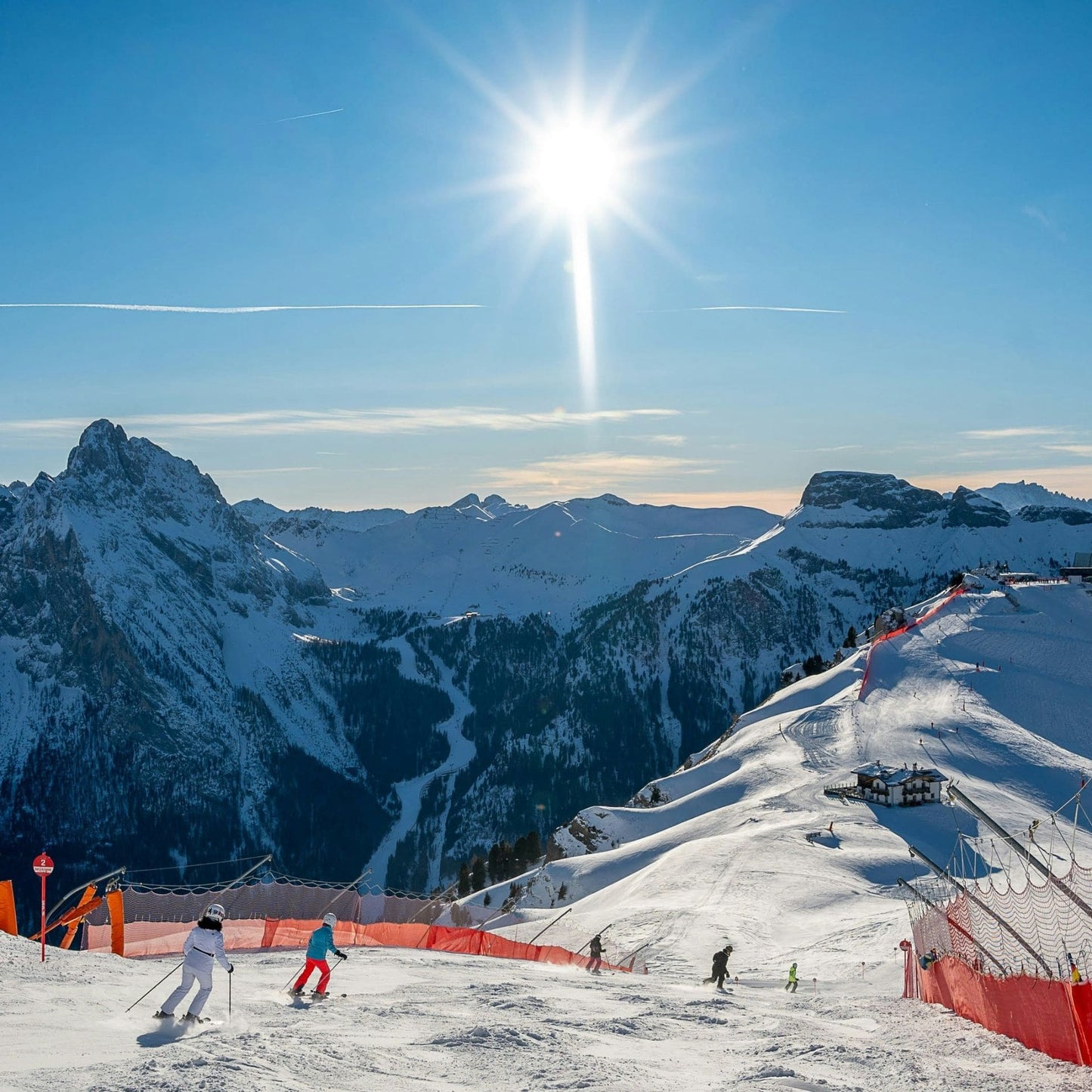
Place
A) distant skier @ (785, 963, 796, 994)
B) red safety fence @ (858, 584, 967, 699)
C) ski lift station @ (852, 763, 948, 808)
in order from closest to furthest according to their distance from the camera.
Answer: distant skier @ (785, 963, 796, 994)
ski lift station @ (852, 763, 948, 808)
red safety fence @ (858, 584, 967, 699)

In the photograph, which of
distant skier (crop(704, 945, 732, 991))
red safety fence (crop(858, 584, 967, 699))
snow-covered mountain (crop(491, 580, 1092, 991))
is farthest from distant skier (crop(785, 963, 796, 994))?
red safety fence (crop(858, 584, 967, 699))

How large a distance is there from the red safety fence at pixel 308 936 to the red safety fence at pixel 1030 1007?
12.7 meters

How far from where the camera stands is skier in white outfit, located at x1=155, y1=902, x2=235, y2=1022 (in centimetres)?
1432

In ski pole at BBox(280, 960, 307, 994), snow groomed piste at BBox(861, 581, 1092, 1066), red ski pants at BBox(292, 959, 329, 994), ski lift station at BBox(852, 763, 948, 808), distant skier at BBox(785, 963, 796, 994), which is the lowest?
distant skier at BBox(785, 963, 796, 994)

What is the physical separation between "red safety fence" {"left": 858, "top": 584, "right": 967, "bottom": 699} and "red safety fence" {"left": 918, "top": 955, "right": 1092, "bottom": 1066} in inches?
3083

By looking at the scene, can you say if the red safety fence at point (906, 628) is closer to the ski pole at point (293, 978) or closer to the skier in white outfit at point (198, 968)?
the ski pole at point (293, 978)

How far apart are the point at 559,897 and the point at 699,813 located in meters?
16.7

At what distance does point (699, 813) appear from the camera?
7825 cm

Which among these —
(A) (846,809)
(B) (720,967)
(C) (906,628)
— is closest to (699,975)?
(B) (720,967)

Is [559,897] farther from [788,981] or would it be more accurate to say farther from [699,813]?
[788,981]

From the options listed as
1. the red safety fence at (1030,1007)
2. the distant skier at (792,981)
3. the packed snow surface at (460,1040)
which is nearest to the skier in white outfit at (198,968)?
the packed snow surface at (460,1040)

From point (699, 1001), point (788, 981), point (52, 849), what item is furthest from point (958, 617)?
point (52, 849)

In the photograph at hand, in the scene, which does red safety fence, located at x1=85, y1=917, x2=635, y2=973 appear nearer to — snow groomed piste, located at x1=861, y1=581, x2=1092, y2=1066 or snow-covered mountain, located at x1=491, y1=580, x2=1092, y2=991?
snow-covered mountain, located at x1=491, y1=580, x2=1092, y2=991

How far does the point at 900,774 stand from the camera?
224ft
